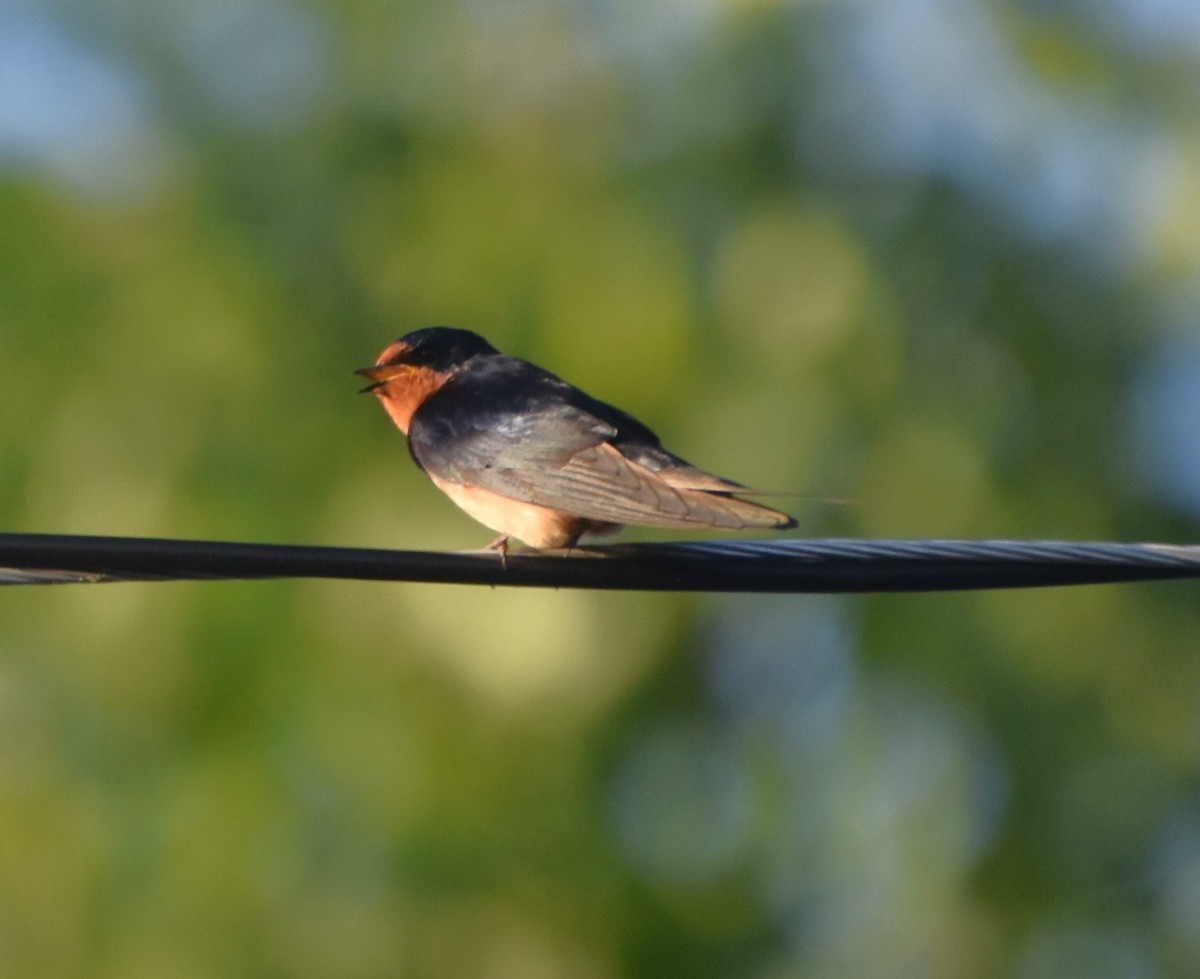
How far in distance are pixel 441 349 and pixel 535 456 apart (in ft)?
3.56

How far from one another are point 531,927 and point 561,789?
718mm

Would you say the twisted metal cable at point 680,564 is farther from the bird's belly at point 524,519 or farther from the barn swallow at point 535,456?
the bird's belly at point 524,519

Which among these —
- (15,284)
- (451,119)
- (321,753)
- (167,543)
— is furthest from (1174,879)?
(167,543)

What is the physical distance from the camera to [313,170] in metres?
10.7

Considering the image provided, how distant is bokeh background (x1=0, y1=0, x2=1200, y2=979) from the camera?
9.04 metres

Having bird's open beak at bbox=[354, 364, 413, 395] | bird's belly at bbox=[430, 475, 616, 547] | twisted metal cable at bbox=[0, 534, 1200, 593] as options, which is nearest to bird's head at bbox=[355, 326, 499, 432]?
bird's open beak at bbox=[354, 364, 413, 395]

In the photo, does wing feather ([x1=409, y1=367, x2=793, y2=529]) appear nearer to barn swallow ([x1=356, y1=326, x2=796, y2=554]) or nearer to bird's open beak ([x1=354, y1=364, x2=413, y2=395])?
barn swallow ([x1=356, y1=326, x2=796, y2=554])

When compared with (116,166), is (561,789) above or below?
below

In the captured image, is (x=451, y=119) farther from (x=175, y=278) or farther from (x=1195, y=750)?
(x=1195, y=750)

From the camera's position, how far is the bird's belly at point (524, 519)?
4.62 m

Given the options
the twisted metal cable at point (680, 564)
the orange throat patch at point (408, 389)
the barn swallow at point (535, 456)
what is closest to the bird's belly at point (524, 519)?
the barn swallow at point (535, 456)

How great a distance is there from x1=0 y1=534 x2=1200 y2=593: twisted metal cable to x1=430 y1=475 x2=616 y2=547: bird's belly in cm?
102

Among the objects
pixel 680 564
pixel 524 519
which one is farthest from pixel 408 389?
pixel 680 564

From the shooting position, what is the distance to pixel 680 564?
11.2 ft
